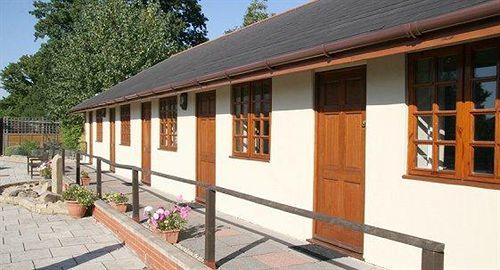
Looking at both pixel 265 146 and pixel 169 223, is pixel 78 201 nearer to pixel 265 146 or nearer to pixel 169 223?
pixel 169 223

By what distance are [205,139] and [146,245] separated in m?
3.54

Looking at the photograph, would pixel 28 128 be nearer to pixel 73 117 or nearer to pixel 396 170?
pixel 73 117

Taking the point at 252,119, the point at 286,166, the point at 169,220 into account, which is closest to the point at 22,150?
the point at 252,119

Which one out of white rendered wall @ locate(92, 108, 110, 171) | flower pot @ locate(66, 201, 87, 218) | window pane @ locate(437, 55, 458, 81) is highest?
window pane @ locate(437, 55, 458, 81)

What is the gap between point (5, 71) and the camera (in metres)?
60.2

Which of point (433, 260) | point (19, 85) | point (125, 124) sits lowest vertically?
point (433, 260)

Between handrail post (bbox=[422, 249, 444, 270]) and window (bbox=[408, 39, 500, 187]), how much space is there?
1.93 meters

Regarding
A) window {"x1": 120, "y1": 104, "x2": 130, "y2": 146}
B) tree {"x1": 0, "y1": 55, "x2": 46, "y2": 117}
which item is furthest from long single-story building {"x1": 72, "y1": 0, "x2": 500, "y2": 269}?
tree {"x1": 0, "y1": 55, "x2": 46, "y2": 117}

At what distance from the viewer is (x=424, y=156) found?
4.59 metres

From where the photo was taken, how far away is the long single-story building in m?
3.91

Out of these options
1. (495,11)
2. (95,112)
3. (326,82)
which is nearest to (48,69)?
(95,112)

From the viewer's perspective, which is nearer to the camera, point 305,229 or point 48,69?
point 305,229

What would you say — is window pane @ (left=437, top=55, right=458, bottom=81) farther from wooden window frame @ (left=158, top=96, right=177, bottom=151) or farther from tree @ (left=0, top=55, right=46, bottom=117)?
tree @ (left=0, top=55, right=46, bottom=117)

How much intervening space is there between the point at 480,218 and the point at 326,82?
2.65m
